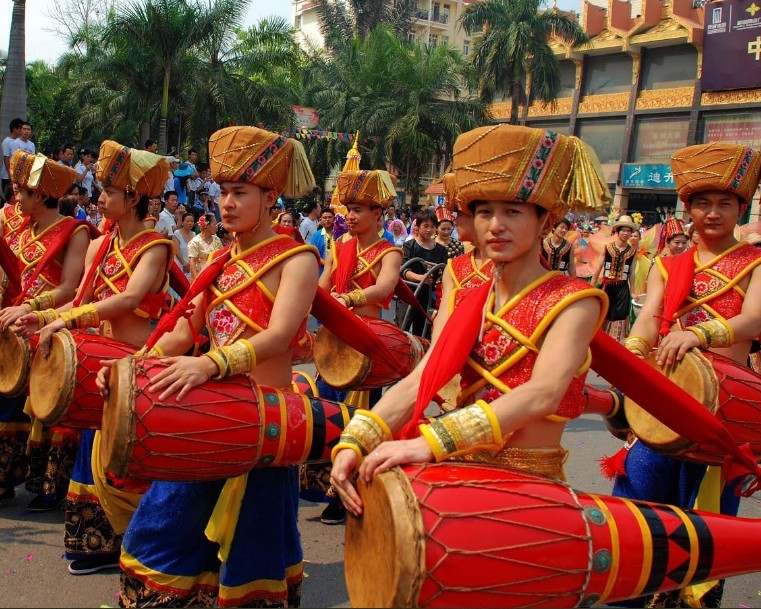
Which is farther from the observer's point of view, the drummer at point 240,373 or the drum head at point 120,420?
the drummer at point 240,373

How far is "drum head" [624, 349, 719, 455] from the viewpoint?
3.18 metres

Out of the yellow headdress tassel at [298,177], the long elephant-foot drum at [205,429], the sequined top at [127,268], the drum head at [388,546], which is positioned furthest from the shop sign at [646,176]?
the drum head at [388,546]

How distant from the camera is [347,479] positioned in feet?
7.11

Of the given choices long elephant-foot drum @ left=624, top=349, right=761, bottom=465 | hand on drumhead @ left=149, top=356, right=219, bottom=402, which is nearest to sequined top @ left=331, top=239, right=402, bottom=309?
long elephant-foot drum @ left=624, top=349, right=761, bottom=465

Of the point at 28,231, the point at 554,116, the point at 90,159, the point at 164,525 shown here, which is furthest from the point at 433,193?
the point at 164,525

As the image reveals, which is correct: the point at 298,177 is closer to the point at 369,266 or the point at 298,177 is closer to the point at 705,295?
the point at 705,295

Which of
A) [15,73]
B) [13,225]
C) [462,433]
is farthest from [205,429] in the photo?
[15,73]

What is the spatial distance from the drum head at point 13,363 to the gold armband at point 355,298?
2000 millimetres

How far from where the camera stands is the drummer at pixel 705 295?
3.55 metres

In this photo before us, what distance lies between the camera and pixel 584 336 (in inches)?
92.1

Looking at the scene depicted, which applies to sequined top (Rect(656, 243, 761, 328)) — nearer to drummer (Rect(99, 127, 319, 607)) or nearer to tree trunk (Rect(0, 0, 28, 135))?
drummer (Rect(99, 127, 319, 607))

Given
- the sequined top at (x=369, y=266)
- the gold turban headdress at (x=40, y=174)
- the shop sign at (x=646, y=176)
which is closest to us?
the gold turban headdress at (x=40, y=174)

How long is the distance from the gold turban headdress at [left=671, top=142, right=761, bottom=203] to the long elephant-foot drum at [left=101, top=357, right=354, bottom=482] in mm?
2132

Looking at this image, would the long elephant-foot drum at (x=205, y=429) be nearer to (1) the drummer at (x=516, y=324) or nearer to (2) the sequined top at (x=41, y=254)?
(1) the drummer at (x=516, y=324)
